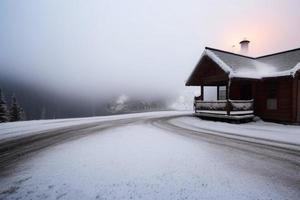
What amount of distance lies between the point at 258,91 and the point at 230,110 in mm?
4011

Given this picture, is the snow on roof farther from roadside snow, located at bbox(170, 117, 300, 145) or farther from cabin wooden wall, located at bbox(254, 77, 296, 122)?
roadside snow, located at bbox(170, 117, 300, 145)

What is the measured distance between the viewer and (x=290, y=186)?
354 centimetres

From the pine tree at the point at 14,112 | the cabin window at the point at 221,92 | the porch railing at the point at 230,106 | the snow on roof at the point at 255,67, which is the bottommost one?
the pine tree at the point at 14,112

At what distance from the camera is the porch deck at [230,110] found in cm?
1312

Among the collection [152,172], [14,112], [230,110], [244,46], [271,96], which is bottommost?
[14,112]

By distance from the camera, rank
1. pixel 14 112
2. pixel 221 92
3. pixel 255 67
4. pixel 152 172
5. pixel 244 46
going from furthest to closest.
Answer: pixel 14 112 → pixel 244 46 → pixel 221 92 → pixel 255 67 → pixel 152 172

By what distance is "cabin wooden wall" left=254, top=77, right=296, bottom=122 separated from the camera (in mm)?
12617

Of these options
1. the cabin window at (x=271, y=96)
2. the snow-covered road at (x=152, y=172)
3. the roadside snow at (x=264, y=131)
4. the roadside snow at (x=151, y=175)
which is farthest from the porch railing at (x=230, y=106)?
the roadside snow at (x=151, y=175)

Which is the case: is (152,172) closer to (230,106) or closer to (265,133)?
(265,133)

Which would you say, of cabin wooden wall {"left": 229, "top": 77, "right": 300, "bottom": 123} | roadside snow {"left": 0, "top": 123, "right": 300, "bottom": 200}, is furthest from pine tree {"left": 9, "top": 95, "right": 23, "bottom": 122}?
cabin wooden wall {"left": 229, "top": 77, "right": 300, "bottom": 123}

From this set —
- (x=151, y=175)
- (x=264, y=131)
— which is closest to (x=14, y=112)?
(x=151, y=175)

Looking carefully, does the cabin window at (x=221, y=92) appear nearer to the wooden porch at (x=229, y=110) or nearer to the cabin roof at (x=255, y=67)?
the cabin roof at (x=255, y=67)

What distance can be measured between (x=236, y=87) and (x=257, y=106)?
2713 mm

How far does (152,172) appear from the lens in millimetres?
4305
